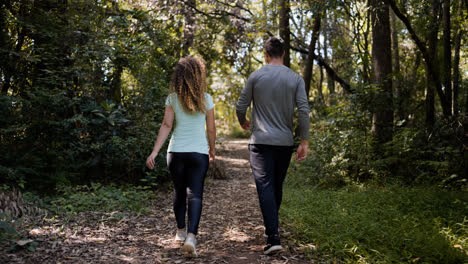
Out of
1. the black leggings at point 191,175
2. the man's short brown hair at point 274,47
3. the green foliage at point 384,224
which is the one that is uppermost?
the man's short brown hair at point 274,47

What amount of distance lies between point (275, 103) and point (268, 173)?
2.38ft

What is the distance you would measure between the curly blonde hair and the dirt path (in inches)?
61.5

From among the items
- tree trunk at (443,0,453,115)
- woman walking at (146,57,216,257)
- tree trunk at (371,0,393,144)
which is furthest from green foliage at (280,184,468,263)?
tree trunk at (443,0,453,115)

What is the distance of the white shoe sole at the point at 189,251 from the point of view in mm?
3619

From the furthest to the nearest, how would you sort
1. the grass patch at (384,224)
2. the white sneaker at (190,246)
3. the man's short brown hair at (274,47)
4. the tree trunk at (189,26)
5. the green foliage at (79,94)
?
the tree trunk at (189,26) → the green foliage at (79,94) → the man's short brown hair at (274,47) → the white sneaker at (190,246) → the grass patch at (384,224)

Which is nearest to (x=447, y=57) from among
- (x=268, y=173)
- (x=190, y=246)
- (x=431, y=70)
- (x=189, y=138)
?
(x=431, y=70)

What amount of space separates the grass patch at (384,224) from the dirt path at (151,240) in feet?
1.51

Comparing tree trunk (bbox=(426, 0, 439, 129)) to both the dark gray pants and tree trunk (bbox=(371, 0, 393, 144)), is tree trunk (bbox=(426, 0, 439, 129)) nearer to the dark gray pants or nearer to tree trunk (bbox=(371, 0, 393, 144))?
tree trunk (bbox=(371, 0, 393, 144))

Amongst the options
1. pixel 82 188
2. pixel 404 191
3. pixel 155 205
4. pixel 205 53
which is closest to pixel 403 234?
pixel 404 191

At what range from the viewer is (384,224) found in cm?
438

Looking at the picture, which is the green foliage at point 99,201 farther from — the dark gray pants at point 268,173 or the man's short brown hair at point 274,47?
the man's short brown hair at point 274,47

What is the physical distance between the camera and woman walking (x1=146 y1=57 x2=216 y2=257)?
12.1ft

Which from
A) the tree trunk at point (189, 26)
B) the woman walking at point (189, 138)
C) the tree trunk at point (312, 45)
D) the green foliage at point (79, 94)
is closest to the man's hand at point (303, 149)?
the woman walking at point (189, 138)

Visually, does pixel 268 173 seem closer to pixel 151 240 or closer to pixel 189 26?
pixel 151 240
